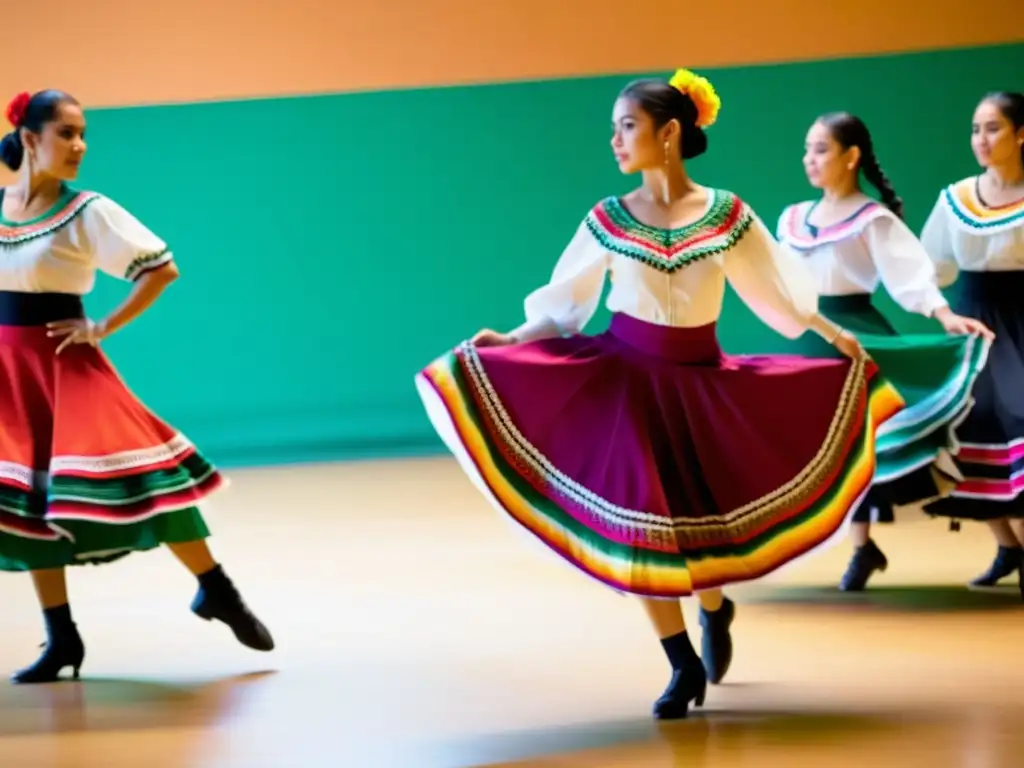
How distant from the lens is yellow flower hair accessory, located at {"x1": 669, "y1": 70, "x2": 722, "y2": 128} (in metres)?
3.37

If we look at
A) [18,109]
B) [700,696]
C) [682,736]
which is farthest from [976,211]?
[18,109]

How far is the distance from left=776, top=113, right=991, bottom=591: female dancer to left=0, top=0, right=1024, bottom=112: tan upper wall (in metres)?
2.67

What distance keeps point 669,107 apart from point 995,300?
1406 millimetres

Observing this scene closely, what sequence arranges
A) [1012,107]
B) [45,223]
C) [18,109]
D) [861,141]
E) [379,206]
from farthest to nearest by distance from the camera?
[379,206]
[861,141]
[1012,107]
[18,109]
[45,223]

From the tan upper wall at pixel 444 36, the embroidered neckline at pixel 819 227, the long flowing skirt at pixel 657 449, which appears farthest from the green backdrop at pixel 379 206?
the long flowing skirt at pixel 657 449

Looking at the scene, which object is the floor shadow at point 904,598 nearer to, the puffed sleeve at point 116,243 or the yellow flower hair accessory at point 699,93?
the yellow flower hair accessory at point 699,93

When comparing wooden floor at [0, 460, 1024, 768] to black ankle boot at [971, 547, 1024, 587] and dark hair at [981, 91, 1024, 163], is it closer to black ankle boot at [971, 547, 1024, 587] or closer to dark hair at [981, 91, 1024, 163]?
black ankle boot at [971, 547, 1024, 587]

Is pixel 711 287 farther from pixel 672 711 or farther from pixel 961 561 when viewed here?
pixel 961 561

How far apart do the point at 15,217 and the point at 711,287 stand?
152 cm

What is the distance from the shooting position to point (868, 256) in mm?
4340

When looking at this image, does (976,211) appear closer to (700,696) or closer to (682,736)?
(700,696)

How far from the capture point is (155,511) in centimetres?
347

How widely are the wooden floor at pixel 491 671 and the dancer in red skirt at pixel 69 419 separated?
28 centimetres

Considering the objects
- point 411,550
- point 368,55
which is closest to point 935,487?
point 411,550
